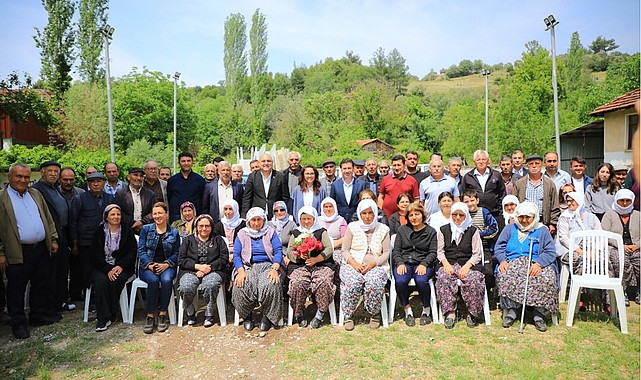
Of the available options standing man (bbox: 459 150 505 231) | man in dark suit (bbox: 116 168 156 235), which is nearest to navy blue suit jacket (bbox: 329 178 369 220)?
standing man (bbox: 459 150 505 231)

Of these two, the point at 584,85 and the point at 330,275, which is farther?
the point at 584,85

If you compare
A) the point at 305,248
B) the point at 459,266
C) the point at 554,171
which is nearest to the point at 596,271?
the point at 459,266

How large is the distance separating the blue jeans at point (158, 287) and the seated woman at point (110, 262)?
0.34 meters

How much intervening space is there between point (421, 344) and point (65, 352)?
144 inches

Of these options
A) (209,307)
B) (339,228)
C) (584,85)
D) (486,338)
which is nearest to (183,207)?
(209,307)

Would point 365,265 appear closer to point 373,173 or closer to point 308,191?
point 308,191

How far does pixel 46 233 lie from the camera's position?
5.38m

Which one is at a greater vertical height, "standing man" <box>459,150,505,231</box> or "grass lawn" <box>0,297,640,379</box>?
"standing man" <box>459,150,505,231</box>

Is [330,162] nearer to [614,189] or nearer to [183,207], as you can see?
[183,207]

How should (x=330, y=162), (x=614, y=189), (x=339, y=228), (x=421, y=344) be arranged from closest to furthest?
1. (x=421, y=344)
2. (x=339, y=228)
3. (x=614, y=189)
4. (x=330, y=162)

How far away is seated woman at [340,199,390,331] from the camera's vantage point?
509 centimetres

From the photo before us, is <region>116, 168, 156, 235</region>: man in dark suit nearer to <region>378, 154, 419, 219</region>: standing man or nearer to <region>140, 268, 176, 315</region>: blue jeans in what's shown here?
<region>140, 268, 176, 315</region>: blue jeans

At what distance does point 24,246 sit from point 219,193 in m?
2.51

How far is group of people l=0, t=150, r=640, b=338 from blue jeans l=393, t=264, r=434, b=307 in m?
0.01
